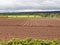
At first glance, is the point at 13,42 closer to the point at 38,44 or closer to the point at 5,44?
the point at 5,44

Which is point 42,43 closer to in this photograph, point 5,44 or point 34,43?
point 34,43

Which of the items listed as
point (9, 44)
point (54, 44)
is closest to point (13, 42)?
point (9, 44)

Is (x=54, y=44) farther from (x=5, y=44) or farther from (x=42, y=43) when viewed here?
(x=5, y=44)

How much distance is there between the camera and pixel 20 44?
8.44 m

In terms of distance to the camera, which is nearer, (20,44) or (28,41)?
(20,44)

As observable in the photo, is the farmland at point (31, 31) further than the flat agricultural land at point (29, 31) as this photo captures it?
No

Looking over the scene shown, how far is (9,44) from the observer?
28.6ft

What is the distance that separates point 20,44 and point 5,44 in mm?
624

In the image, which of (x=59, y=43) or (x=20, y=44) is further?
(x=59, y=43)

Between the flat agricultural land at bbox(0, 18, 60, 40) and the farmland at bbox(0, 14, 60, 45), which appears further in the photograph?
the flat agricultural land at bbox(0, 18, 60, 40)

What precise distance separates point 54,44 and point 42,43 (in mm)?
398

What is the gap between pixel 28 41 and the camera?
900cm

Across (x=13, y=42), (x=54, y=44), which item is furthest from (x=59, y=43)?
(x=13, y=42)

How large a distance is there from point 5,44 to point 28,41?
0.80 metres
